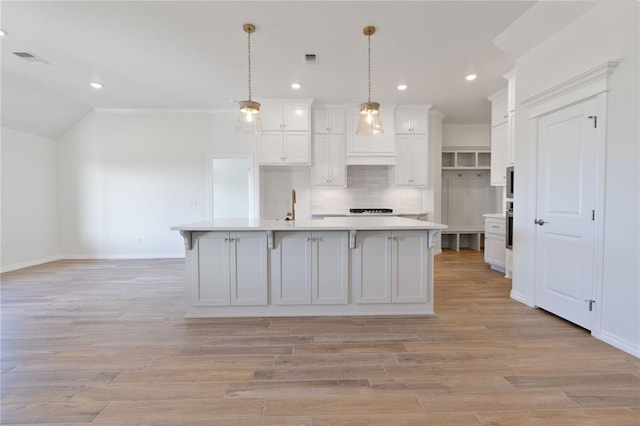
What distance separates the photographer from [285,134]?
5.56 m

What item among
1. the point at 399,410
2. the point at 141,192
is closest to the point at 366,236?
the point at 399,410

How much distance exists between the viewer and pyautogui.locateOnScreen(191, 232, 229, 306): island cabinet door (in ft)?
9.86

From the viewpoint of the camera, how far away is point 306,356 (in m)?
2.25

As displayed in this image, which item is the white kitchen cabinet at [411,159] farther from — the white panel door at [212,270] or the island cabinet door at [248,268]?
the white panel door at [212,270]

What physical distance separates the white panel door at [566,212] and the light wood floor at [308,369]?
253 mm

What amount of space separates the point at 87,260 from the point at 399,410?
637 centimetres

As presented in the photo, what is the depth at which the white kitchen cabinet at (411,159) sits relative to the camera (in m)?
5.85

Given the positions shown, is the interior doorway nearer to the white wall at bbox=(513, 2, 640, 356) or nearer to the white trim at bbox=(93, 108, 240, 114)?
the white trim at bbox=(93, 108, 240, 114)

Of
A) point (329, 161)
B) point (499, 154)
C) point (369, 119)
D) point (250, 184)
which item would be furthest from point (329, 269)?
point (499, 154)

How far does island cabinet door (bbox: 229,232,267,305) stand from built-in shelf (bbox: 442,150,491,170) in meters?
5.48

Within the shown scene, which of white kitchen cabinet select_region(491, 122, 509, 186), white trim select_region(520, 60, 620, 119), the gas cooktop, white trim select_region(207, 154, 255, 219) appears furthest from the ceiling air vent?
white kitchen cabinet select_region(491, 122, 509, 186)

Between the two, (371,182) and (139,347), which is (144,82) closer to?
(139,347)

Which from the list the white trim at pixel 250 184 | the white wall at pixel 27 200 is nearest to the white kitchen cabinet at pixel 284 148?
the white trim at pixel 250 184

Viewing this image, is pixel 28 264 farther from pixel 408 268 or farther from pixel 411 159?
pixel 411 159
